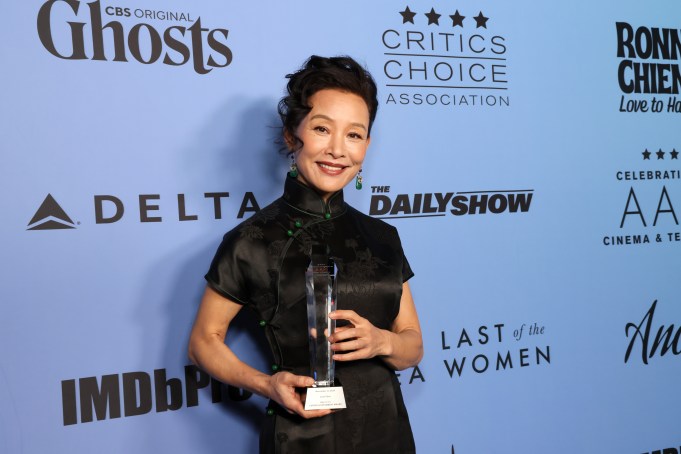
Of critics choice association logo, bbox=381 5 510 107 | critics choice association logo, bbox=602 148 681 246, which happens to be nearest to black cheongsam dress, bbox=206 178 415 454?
critics choice association logo, bbox=381 5 510 107

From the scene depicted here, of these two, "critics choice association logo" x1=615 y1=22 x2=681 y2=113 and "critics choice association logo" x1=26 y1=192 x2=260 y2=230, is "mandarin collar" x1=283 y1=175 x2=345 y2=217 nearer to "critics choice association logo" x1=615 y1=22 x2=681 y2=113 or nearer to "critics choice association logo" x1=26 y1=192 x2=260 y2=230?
"critics choice association logo" x1=26 y1=192 x2=260 y2=230

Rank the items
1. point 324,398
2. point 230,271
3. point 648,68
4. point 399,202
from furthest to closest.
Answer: point 648,68
point 399,202
point 230,271
point 324,398

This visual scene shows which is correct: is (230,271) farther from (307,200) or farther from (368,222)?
(368,222)

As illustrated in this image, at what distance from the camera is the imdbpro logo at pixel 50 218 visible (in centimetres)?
145

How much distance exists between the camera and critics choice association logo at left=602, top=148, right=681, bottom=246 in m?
2.10

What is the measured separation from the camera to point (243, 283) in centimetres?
133

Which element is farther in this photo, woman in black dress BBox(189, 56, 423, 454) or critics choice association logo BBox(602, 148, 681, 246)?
critics choice association logo BBox(602, 148, 681, 246)

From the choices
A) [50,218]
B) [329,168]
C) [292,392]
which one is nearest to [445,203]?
[329,168]

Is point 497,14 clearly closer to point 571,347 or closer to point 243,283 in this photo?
point 571,347

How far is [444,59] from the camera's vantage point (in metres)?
1.87

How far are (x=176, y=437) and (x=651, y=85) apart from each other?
1646mm

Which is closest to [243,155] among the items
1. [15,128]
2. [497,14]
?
→ [15,128]

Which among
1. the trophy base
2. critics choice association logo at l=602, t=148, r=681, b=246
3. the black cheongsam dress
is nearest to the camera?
the trophy base

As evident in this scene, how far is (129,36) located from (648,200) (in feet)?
4.97
